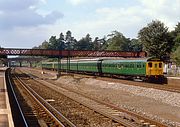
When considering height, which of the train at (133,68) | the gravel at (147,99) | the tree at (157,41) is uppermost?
the tree at (157,41)

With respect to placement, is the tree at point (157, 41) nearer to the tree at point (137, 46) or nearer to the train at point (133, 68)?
the train at point (133, 68)

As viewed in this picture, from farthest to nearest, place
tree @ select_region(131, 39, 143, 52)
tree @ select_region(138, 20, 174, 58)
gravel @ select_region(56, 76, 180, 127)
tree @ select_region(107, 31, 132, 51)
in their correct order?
tree @ select_region(107, 31, 132, 51) < tree @ select_region(131, 39, 143, 52) < tree @ select_region(138, 20, 174, 58) < gravel @ select_region(56, 76, 180, 127)

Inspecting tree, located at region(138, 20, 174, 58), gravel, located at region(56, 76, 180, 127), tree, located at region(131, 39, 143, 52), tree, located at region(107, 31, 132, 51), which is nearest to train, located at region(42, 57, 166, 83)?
gravel, located at region(56, 76, 180, 127)

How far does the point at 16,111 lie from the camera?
20.9m

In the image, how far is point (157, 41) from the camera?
80250 mm

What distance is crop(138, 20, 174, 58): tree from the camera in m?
79.2

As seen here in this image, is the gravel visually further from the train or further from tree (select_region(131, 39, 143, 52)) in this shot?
tree (select_region(131, 39, 143, 52))

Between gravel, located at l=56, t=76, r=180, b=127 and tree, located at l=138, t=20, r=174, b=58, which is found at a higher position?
tree, located at l=138, t=20, r=174, b=58

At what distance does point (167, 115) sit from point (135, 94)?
1328 cm

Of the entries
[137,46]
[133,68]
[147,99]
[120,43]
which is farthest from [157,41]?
[120,43]

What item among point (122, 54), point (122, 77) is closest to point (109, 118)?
point (122, 77)

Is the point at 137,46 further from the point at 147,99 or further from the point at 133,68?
the point at 147,99

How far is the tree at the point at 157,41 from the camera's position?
79.2 meters

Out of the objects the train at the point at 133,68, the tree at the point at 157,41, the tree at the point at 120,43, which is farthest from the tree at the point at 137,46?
the train at the point at 133,68
